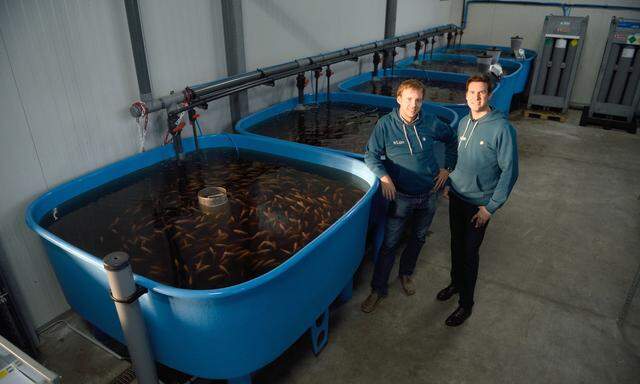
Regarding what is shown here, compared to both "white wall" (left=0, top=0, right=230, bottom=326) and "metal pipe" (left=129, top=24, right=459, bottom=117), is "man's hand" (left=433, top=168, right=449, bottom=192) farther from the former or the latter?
"white wall" (left=0, top=0, right=230, bottom=326)

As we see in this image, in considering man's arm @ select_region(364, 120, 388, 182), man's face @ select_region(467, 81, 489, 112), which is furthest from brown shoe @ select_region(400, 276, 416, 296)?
man's face @ select_region(467, 81, 489, 112)

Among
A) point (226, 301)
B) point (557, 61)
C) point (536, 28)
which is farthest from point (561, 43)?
point (226, 301)

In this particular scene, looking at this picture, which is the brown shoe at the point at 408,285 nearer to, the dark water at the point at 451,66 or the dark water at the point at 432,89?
the dark water at the point at 432,89

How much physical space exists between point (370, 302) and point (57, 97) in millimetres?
2224

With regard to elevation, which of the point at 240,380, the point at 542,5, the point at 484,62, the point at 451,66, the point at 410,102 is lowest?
the point at 240,380

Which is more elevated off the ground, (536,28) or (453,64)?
(536,28)

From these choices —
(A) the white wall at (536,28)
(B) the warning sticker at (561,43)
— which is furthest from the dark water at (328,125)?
(A) the white wall at (536,28)

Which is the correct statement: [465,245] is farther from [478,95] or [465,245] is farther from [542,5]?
[542,5]

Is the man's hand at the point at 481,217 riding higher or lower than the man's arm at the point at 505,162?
lower

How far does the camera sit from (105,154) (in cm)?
262

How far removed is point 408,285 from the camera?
2965 millimetres

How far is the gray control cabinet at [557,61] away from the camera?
645 centimetres

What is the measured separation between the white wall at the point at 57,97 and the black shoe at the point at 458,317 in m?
2.35

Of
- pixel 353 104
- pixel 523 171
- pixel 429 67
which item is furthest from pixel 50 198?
pixel 429 67
